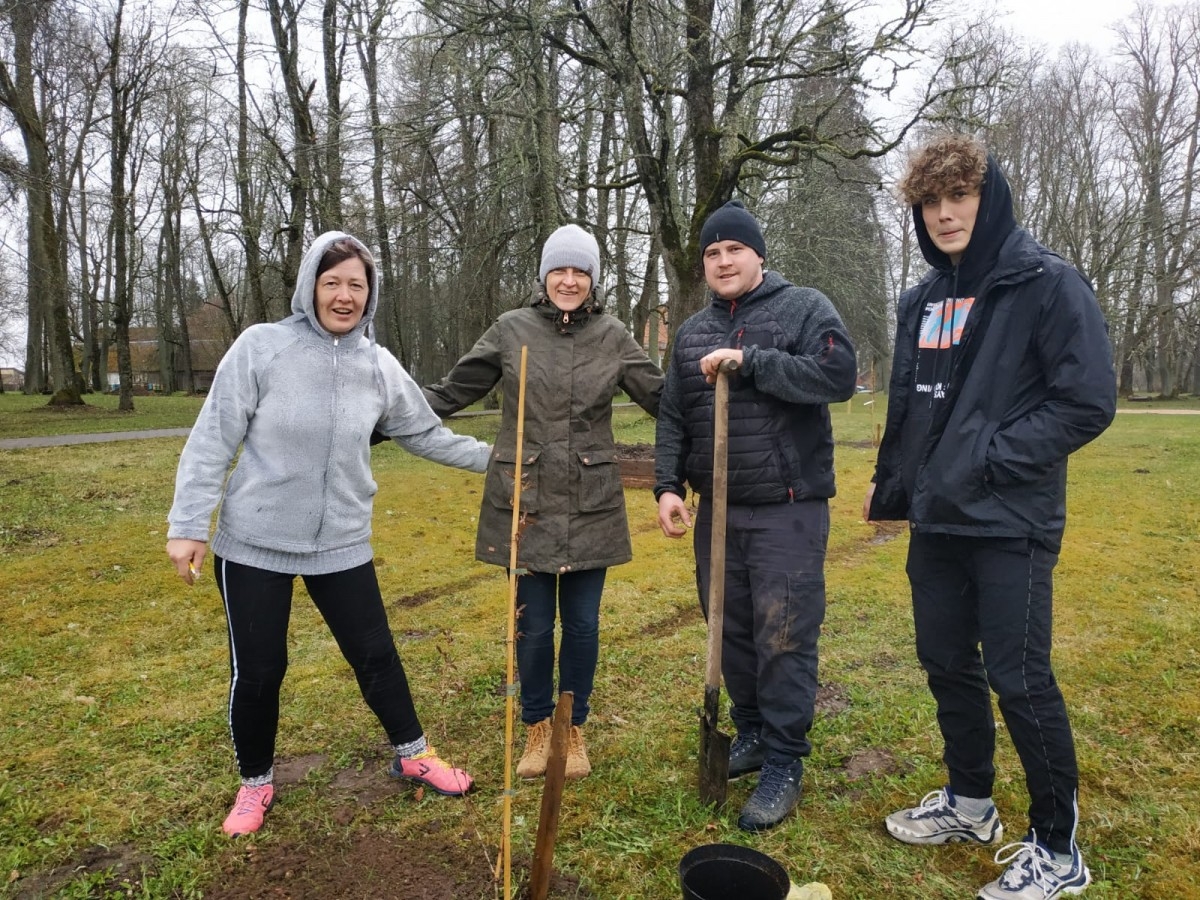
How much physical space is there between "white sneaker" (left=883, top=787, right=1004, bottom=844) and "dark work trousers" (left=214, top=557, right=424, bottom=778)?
1.68 m

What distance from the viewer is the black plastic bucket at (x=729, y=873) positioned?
1.90 metres

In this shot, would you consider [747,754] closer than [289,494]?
No

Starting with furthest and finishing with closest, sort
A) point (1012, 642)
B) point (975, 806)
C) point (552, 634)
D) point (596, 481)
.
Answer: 1. point (552, 634)
2. point (596, 481)
3. point (975, 806)
4. point (1012, 642)

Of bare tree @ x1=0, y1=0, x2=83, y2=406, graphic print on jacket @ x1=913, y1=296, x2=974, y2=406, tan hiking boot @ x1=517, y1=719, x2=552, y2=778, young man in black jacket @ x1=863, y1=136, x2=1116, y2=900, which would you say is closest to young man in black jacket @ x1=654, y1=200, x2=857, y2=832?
graphic print on jacket @ x1=913, y1=296, x2=974, y2=406

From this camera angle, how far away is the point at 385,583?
5.40 m

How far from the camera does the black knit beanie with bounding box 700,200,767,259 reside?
Answer: 2609 mm

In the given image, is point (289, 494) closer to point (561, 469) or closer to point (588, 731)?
point (561, 469)

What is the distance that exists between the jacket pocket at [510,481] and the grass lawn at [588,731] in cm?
73

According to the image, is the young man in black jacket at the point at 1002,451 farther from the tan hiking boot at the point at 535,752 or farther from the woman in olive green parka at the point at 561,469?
the tan hiking boot at the point at 535,752

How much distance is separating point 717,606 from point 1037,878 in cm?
114

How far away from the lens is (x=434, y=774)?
107 inches

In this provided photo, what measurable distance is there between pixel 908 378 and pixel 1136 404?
30914 mm

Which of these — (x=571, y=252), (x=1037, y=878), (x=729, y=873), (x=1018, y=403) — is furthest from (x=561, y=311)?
(x=1037, y=878)

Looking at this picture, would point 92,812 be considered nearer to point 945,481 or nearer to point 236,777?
point 236,777
